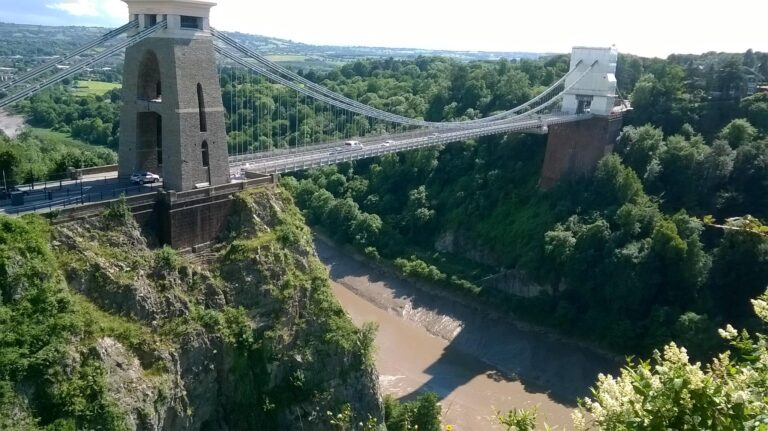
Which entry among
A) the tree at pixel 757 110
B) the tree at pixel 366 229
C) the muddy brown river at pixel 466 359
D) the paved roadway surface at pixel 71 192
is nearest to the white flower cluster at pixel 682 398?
the paved roadway surface at pixel 71 192

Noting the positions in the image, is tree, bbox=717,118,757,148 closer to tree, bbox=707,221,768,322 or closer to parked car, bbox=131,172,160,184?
tree, bbox=707,221,768,322

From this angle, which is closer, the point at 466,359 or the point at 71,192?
the point at 71,192

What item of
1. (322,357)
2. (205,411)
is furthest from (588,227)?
(205,411)

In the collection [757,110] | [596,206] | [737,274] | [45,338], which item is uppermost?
[757,110]

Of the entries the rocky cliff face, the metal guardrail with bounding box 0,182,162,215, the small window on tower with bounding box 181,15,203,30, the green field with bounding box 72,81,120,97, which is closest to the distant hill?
the green field with bounding box 72,81,120,97

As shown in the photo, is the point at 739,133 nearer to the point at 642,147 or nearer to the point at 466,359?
the point at 642,147

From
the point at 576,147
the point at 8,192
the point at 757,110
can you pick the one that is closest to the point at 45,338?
the point at 8,192
